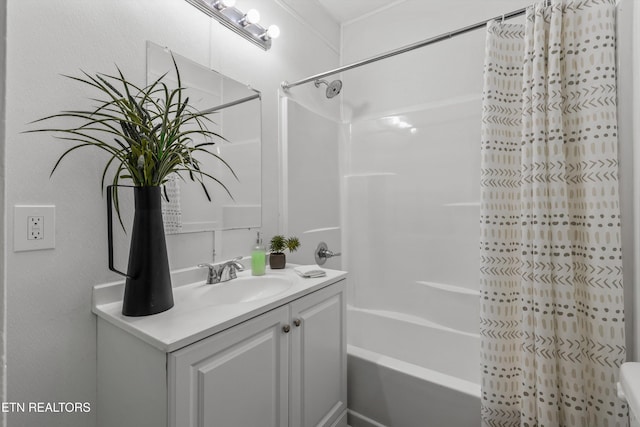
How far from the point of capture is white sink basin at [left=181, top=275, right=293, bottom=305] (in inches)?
45.6

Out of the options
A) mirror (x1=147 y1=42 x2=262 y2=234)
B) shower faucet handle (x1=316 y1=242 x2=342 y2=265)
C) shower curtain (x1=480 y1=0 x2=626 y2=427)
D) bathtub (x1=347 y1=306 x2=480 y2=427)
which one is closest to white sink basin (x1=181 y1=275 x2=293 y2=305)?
mirror (x1=147 y1=42 x2=262 y2=234)

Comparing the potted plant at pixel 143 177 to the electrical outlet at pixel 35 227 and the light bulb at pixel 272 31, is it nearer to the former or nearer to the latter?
the electrical outlet at pixel 35 227

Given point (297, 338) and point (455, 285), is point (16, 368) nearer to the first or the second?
point (297, 338)

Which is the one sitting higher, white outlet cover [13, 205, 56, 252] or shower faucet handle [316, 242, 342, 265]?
white outlet cover [13, 205, 56, 252]

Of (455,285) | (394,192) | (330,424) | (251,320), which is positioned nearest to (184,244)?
(251,320)

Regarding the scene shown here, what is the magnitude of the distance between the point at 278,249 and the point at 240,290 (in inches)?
13.7

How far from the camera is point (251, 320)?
93 cm

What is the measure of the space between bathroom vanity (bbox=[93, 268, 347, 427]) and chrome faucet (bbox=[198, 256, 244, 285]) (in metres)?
0.03

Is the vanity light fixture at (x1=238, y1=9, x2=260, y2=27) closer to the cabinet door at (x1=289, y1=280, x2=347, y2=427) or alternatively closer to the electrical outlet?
the electrical outlet

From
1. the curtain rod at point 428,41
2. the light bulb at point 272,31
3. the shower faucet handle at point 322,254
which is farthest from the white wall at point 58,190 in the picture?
the shower faucet handle at point 322,254

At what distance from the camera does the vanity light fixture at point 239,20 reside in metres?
1.31

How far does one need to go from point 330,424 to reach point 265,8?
2.15 meters

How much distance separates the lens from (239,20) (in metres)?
1.43

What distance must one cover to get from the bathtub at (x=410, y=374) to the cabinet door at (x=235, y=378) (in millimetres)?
556
